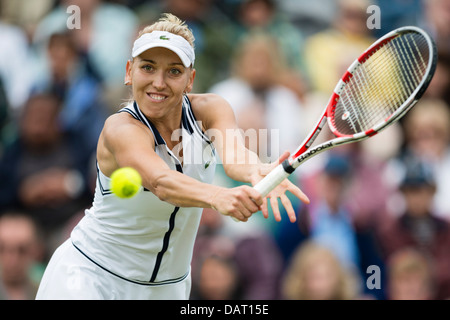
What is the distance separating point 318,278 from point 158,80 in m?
3.43

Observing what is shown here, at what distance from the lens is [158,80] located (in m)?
4.17

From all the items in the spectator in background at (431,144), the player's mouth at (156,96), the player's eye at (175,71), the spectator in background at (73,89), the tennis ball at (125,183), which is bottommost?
the tennis ball at (125,183)

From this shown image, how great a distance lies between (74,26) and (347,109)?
13.8 ft

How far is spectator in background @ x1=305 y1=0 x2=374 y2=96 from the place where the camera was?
7.98 m

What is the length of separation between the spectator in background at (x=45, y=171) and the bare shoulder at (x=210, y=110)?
3.10 meters

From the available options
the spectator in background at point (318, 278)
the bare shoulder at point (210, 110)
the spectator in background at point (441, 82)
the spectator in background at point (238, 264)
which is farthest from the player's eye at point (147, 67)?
the spectator in background at point (441, 82)

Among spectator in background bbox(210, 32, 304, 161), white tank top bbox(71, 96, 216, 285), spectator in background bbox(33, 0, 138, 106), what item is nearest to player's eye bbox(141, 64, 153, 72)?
white tank top bbox(71, 96, 216, 285)

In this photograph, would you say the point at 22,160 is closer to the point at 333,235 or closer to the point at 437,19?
the point at 333,235

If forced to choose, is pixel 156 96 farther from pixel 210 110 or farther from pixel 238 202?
pixel 238 202

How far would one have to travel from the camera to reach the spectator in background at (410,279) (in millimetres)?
7043

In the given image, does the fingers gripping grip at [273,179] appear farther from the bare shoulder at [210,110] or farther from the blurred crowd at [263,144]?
the blurred crowd at [263,144]

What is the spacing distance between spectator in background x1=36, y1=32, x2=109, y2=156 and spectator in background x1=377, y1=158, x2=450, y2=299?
3.06 meters

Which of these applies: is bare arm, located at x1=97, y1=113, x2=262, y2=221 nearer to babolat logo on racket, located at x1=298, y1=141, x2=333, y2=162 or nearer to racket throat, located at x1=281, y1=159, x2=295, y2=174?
racket throat, located at x1=281, y1=159, x2=295, y2=174

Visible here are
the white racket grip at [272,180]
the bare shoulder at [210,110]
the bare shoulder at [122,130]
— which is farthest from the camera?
the bare shoulder at [210,110]
